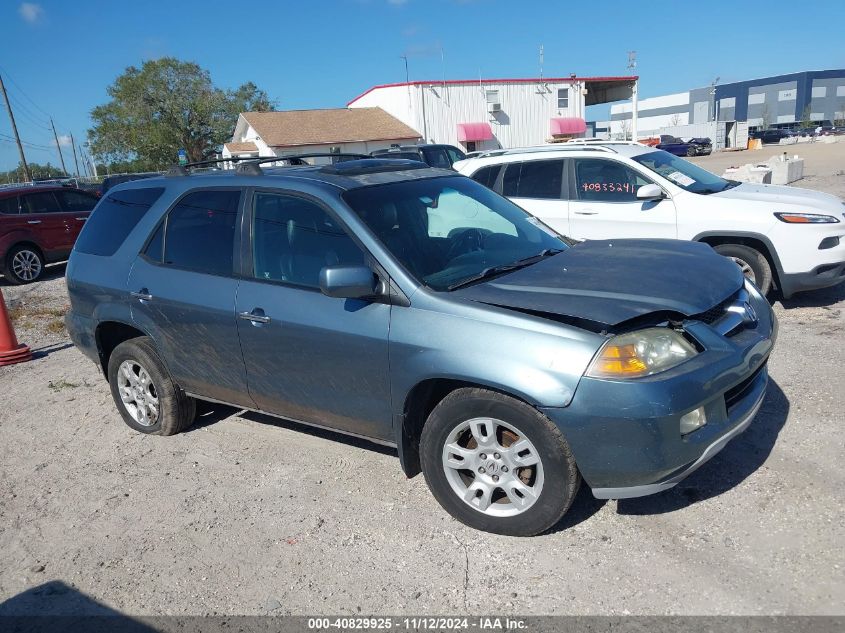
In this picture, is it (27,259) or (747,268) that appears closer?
(747,268)

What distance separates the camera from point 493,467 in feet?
10.4

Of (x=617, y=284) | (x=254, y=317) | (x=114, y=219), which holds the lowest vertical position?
(x=254, y=317)

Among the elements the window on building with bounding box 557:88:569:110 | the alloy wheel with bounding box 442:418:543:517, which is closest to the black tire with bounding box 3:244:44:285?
the alloy wheel with bounding box 442:418:543:517

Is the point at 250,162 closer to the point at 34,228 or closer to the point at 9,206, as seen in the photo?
the point at 34,228

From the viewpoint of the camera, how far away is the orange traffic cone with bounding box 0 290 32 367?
23.3ft

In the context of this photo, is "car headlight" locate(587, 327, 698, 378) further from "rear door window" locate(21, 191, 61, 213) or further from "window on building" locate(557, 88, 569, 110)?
"window on building" locate(557, 88, 569, 110)

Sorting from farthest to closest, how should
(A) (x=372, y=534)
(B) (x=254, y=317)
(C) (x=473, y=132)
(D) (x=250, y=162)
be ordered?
1. (C) (x=473, y=132)
2. (D) (x=250, y=162)
3. (B) (x=254, y=317)
4. (A) (x=372, y=534)

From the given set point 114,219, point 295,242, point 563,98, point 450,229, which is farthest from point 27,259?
point 563,98

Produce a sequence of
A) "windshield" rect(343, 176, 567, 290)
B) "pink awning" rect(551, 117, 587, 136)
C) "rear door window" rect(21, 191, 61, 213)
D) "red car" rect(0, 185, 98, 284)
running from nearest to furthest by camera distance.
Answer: "windshield" rect(343, 176, 567, 290), "red car" rect(0, 185, 98, 284), "rear door window" rect(21, 191, 61, 213), "pink awning" rect(551, 117, 587, 136)

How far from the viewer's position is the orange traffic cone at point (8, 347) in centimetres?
711

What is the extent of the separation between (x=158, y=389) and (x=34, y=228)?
32.0 ft

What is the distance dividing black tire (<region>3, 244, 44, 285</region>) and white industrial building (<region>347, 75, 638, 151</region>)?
1281 inches

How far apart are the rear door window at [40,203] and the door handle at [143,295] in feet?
32.5

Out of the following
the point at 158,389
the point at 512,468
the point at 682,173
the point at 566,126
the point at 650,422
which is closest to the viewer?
the point at 650,422
